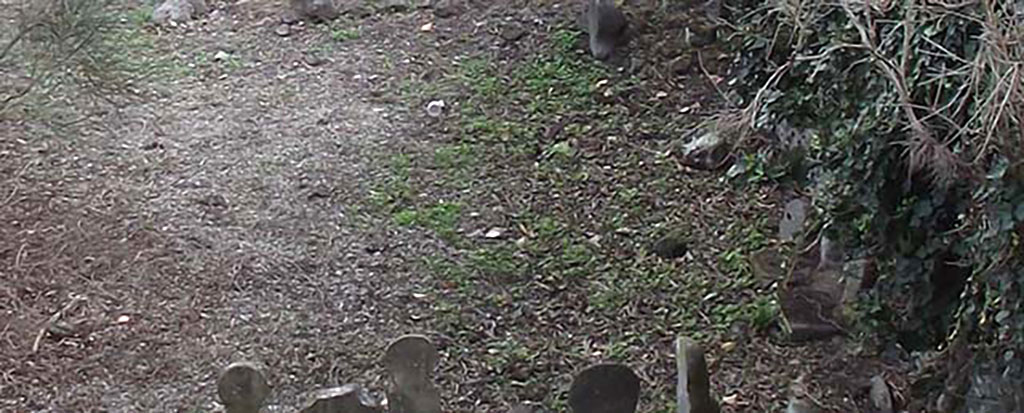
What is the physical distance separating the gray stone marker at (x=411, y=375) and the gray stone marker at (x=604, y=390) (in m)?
0.34

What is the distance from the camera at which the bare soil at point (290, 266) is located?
377 centimetres

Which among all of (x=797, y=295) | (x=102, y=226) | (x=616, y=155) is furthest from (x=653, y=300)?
(x=102, y=226)

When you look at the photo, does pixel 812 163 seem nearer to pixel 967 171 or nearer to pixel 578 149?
pixel 967 171

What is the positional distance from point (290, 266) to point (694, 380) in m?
2.04

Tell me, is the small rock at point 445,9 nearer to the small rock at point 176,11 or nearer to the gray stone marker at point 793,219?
the small rock at point 176,11

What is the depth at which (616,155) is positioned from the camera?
534 cm

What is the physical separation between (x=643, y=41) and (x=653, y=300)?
7.41ft

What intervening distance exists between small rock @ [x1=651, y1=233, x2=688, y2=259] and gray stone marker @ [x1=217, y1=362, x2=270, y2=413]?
6.42 ft

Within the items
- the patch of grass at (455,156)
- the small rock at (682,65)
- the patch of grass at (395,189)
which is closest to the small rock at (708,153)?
the small rock at (682,65)

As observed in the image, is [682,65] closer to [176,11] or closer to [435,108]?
[435,108]

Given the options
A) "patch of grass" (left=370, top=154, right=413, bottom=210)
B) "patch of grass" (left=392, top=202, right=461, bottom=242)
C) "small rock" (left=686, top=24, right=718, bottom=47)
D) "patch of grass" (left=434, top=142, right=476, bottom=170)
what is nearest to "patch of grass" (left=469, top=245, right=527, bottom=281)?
"patch of grass" (left=392, top=202, right=461, bottom=242)

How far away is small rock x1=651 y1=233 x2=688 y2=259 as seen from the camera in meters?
4.49

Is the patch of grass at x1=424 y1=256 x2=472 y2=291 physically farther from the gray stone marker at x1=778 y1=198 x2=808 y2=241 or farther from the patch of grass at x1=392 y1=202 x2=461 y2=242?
the gray stone marker at x1=778 y1=198 x2=808 y2=241

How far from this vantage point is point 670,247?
4.51 m
